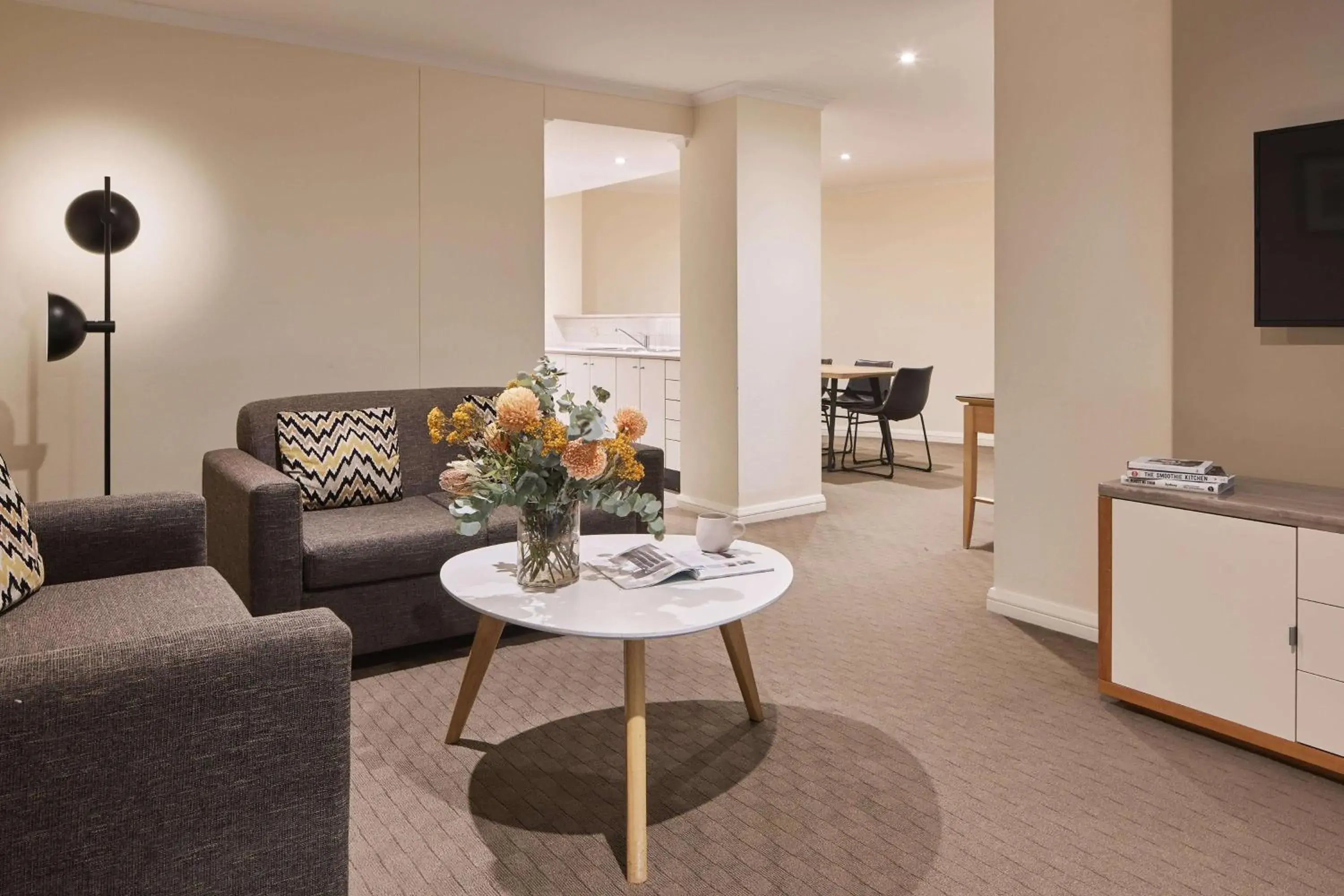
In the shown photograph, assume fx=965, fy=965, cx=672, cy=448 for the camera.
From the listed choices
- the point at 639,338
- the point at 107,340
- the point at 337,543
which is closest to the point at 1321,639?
the point at 337,543

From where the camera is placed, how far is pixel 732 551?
252 centimetres

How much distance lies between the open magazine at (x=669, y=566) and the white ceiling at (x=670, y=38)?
8.39 ft

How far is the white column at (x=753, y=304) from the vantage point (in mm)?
5445

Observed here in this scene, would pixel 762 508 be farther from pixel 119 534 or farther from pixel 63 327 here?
pixel 119 534

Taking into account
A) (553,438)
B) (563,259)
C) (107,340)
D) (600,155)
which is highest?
(600,155)

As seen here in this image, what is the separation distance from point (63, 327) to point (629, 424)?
8.02 feet

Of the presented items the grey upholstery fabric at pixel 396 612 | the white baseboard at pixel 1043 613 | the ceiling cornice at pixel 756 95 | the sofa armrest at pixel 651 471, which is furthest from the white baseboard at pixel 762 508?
the grey upholstery fabric at pixel 396 612

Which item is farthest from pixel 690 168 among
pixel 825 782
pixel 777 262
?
pixel 825 782

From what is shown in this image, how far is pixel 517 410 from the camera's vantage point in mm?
2121

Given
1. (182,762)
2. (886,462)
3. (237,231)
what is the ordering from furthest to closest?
1. (886,462)
2. (237,231)
3. (182,762)

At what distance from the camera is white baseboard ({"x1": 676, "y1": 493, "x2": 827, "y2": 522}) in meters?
5.52

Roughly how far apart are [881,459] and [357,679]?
5.26m

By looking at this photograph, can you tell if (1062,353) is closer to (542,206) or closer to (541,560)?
(541,560)

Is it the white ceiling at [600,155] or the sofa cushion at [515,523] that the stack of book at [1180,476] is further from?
the white ceiling at [600,155]
